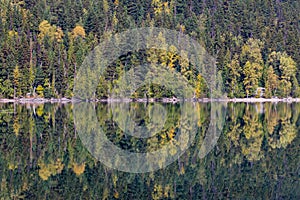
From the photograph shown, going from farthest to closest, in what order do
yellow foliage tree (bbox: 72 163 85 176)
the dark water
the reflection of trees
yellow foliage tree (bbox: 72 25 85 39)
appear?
yellow foliage tree (bbox: 72 25 85 39), the reflection of trees, yellow foliage tree (bbox: 72 163 85 176), the dark water

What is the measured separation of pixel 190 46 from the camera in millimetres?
94188

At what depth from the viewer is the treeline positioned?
89125mm

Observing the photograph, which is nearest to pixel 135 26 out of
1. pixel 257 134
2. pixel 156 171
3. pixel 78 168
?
pixel 257 134

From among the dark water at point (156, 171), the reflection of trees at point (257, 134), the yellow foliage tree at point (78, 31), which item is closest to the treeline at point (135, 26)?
the yellow foliage tree at point (78, 31)

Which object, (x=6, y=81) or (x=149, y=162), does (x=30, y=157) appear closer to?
(x=149, y=162)

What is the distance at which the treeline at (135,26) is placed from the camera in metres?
89.1

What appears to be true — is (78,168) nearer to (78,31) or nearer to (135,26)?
(78,31)

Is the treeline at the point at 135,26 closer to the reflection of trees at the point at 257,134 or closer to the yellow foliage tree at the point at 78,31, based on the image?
the yellow foliage tree at the point at 78,31

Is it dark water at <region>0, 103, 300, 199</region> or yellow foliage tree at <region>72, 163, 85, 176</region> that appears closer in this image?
dark water at <region>0, 103, 300, 199</region>

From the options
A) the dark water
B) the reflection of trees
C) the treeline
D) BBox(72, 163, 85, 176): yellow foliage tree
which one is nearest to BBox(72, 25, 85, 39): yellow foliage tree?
the treeline

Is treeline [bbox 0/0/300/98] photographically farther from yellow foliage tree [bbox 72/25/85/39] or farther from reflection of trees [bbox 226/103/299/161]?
reflection of trees [bbox 226/103/299/161]

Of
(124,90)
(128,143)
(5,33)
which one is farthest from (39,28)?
(128,143)

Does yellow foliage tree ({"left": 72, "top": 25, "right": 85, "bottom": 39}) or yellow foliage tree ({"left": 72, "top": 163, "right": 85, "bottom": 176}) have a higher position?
yellow foliage tree ({"left": 72, "top": 25, "right": 85, "bottom": 39})

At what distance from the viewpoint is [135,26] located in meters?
105
